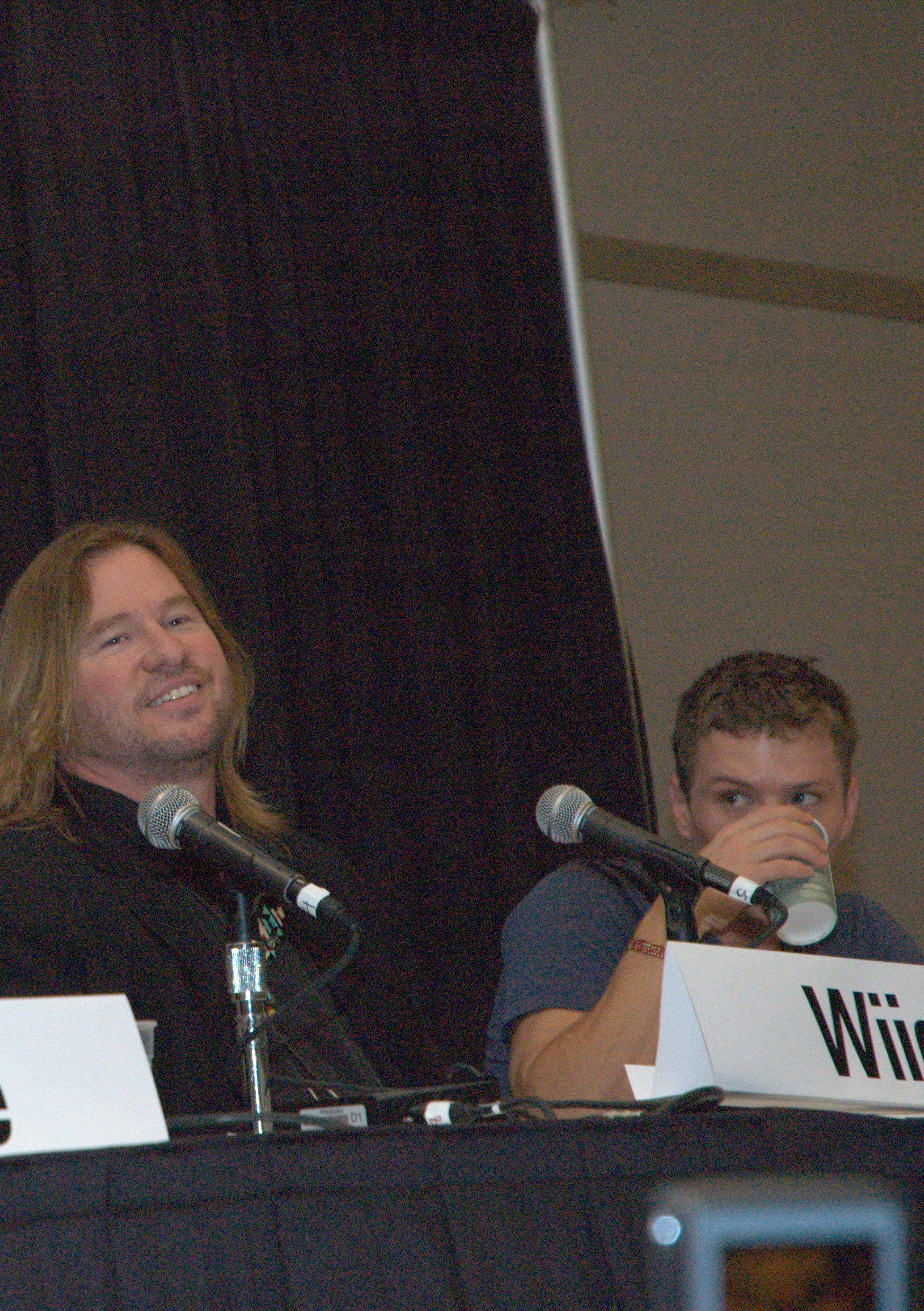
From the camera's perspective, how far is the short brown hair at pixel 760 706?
1.86 meters

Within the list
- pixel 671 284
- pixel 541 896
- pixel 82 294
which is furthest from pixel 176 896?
pixel 671 284

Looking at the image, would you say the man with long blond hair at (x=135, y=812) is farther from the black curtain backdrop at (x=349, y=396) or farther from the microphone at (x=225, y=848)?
the black curtain backdrop at (x=349, y=396)

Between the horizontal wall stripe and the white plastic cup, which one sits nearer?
the white plastic cup

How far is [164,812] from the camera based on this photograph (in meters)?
1.29

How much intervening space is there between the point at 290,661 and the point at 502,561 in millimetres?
548

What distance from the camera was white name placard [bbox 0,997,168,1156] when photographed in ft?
2.75

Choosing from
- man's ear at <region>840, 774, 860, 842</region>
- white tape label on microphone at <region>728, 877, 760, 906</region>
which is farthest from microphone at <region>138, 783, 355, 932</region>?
man's ear at <region>840, 774, 860, 842</region>

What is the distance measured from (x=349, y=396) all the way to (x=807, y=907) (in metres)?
1.97

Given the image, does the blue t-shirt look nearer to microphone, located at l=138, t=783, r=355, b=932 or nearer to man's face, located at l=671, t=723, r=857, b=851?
man's face, located at l=671, t=723, r=857, b=851

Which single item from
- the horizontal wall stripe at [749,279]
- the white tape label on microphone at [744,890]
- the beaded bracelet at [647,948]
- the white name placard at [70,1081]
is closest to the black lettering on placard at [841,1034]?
the white tape label on microphone at [744,890]

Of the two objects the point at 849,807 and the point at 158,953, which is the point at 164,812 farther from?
the point at 849,807

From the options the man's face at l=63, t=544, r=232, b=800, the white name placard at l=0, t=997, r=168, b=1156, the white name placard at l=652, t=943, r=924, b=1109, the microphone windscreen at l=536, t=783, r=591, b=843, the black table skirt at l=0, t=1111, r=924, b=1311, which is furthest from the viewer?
the man's face at l=63, t=544, r=232, b=800

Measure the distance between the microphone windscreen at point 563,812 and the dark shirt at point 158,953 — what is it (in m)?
0.34

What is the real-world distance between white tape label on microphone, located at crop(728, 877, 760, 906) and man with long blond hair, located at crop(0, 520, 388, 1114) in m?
0.45
